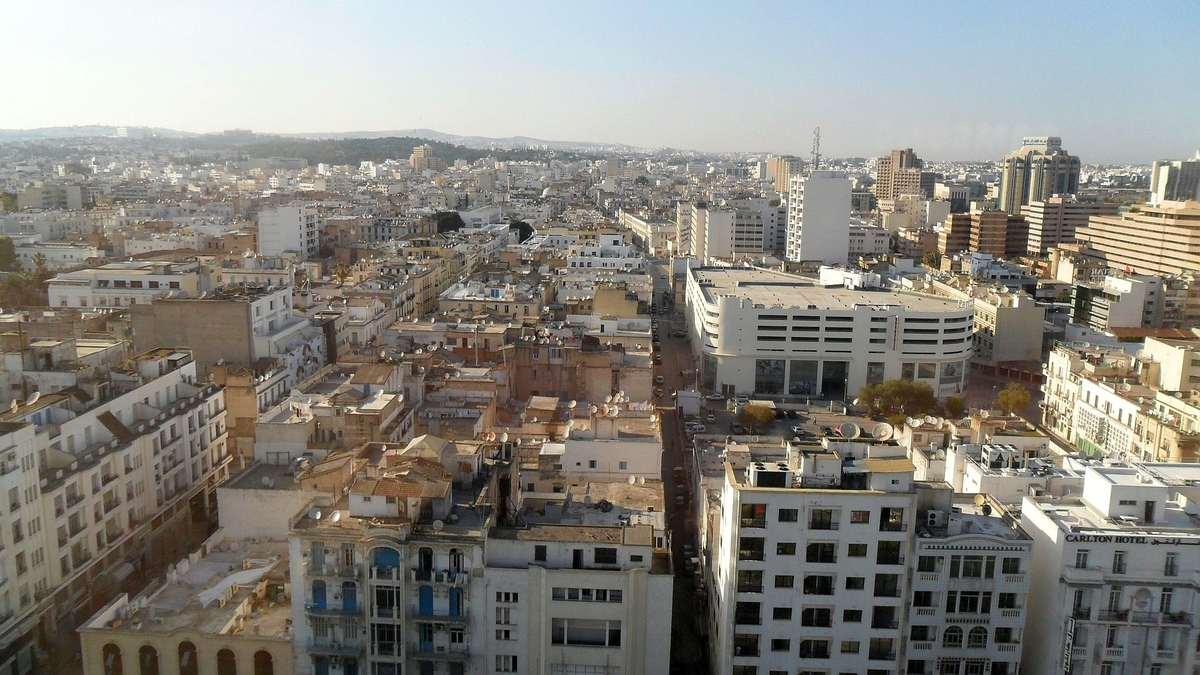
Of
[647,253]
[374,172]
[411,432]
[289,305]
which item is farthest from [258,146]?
[411,432]

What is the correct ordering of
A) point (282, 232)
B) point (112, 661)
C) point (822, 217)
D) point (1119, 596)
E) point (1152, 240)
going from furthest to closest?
point (822, 217)
point (1152, 240)
point (282, 232)
point (112, 661)
point (1119, 596)

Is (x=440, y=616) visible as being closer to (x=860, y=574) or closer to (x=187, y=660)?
(x=187, y=660)

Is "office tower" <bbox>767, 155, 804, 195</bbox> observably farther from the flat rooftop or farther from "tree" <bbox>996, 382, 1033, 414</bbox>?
"tree" <bbox>996, 382, 1033, 414</bbox>

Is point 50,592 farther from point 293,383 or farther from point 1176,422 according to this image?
point 1176,422

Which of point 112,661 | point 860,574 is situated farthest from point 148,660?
point 860,574

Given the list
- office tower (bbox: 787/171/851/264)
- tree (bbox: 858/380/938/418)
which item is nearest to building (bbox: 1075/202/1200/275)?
office tower (bbox: 787/171/851/264)

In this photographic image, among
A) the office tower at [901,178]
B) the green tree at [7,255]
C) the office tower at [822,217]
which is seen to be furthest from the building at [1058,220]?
the green tree at [7,255]
